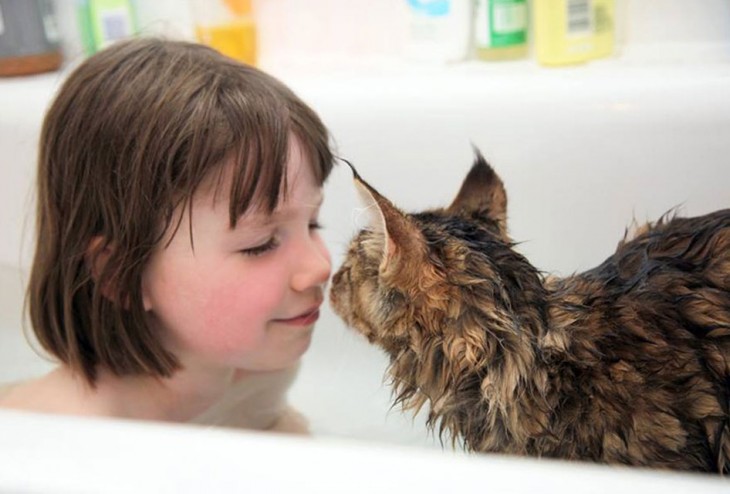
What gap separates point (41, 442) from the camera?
0.68 meters

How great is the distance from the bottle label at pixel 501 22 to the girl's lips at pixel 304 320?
0.72 meters

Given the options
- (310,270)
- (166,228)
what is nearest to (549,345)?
(310,270)

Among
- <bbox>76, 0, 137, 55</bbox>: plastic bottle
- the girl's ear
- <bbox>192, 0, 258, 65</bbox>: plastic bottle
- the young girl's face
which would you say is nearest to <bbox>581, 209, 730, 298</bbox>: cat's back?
the young girl's face

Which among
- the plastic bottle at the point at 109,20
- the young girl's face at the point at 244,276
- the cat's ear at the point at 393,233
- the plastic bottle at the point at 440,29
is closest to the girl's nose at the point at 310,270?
the young girl's face at the point at 244,276

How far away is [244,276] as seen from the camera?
1135 mm

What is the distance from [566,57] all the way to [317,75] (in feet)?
1.61

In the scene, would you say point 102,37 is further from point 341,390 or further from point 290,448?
point 290,448

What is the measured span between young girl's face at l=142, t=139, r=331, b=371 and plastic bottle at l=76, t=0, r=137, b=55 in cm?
84

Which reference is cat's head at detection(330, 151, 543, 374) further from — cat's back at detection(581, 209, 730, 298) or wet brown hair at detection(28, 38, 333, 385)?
wet brown hair at detection(28, 38, 333, 385)

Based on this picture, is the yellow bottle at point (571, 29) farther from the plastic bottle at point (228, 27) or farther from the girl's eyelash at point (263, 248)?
the girl's eyelash at point (263, 248)

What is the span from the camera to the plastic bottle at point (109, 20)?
5.91ft

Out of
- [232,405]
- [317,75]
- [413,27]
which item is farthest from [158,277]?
[413,27]

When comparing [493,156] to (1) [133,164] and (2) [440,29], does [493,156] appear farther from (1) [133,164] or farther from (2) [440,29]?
(1) [133,164]

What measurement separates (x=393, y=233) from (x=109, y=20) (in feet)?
4.09
